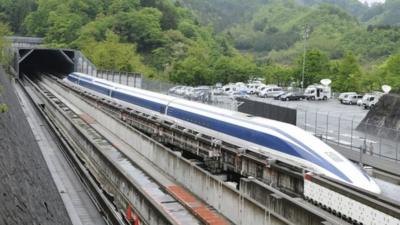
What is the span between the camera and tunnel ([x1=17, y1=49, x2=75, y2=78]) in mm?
83650

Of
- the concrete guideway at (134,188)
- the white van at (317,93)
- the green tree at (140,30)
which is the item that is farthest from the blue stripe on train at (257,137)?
the green tree at (140,30)

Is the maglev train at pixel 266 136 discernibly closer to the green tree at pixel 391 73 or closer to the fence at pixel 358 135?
the fence at pixel 358 135

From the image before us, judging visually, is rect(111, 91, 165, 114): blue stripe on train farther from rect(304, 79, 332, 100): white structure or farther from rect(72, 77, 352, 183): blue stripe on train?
rect(304, 79, 332, 100): white structure

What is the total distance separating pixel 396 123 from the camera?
33.2m

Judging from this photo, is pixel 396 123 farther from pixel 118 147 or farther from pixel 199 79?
pixel 199 79

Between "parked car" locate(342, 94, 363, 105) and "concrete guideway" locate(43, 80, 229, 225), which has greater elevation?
"parked car" locate(342, 94, 363, 105)

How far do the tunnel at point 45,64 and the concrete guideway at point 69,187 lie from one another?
5025cm

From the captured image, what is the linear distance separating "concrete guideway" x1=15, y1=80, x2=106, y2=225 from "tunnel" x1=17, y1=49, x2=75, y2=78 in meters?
50.3

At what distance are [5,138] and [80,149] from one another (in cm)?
2120

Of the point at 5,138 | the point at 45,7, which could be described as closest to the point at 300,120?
the point at 5,138

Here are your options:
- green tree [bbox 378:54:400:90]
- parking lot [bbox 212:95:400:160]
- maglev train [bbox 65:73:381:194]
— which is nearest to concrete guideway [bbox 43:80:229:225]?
maglev train [bbox 65:73:381:194]

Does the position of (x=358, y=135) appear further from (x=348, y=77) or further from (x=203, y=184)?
(x=348, y=77)

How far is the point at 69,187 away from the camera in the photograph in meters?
22.0

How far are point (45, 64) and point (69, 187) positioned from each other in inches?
3024
